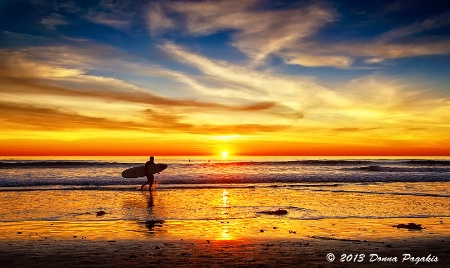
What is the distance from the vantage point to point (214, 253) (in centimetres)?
1069

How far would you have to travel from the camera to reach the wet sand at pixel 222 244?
9.88 m

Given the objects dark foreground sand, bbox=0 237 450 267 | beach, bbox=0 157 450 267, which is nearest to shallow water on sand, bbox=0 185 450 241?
beach, bbox=0 157 450 267

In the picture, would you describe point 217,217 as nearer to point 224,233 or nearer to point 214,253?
point 224,233

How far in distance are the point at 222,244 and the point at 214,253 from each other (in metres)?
1.23

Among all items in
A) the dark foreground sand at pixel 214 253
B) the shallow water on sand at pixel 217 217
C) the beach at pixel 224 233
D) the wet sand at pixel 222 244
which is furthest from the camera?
the shallow water on sand at pixel 217 217

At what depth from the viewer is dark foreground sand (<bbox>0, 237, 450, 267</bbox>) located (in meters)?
9.70

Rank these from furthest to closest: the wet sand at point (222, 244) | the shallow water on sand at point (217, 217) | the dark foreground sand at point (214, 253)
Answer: the shallow water on sand at point (217, 217) → the wet sand at point (222, 244) → the dark foreground sand at point (214, 253)

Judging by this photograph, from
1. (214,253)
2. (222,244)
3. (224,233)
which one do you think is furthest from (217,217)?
(214,253)

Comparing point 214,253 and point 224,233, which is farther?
point 224,233

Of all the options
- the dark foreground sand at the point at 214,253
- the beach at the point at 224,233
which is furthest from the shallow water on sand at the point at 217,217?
the dark foreground sand at the point at 214,253

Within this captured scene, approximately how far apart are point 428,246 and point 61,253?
11.0m

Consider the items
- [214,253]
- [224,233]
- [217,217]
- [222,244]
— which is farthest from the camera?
[217,217]

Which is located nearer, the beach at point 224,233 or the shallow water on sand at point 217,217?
the beach at point 224,233

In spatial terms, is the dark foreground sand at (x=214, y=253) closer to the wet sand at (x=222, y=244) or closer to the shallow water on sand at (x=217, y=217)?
the wet sand at (x=222, y=244)
